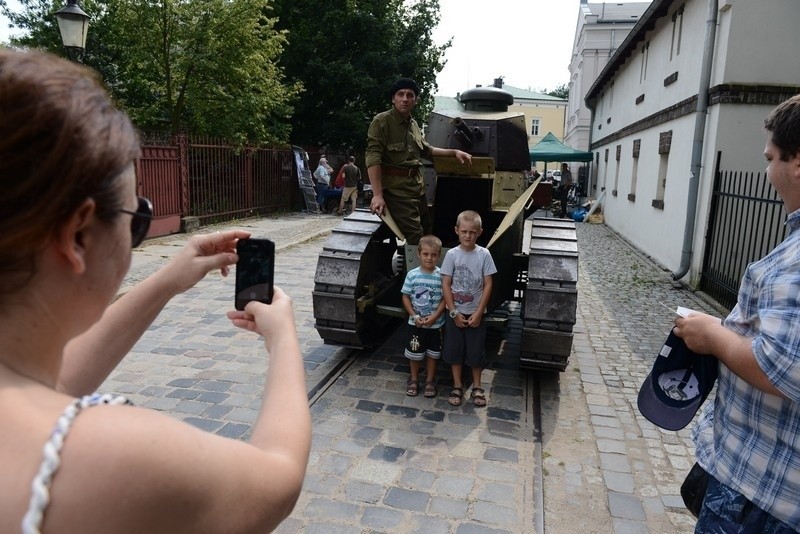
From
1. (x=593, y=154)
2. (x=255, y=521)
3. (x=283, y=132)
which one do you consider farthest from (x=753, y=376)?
(x=593, y=154)

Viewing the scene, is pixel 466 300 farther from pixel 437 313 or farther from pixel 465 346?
pixel 465 346

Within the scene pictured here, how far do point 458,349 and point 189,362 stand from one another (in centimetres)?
241

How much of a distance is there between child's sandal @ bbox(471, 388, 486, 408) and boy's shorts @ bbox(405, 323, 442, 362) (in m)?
0.41

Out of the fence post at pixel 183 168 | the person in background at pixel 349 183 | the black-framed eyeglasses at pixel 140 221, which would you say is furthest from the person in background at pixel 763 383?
the person in background at pixel 349 183

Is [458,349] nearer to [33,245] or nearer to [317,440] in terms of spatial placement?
[317,440]

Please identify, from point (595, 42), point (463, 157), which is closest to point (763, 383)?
point (463, 157)

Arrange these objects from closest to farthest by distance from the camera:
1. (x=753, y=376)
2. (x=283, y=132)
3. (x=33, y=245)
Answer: (x=33, y=245)
(x=753, y=376)
(x=283, y=132)

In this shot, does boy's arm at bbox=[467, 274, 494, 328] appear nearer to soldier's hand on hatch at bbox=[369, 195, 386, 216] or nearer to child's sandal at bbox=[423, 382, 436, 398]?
child's sandal at bbox=[423, 382, 436, 398]

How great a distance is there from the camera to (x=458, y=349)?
4.60m

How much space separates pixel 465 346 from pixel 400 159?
1741mm

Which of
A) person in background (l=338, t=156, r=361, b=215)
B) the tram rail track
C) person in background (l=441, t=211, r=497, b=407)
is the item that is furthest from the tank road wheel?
person in background (l=338, t=156, r=361, b=215)

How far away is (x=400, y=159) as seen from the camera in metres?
5.14

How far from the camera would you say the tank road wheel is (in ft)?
15.9

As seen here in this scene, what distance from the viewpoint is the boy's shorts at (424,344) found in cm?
471
